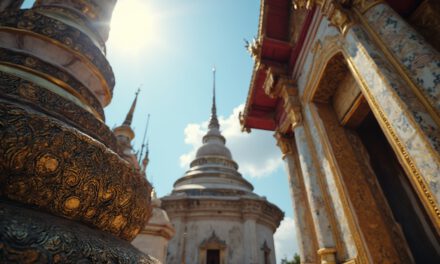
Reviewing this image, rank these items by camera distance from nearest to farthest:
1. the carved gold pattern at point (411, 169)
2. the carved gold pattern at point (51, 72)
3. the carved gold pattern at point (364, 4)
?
1. the carved gold pattern at point (51, 72)
2. the carved gold pattern at point (411, 169)
3. the carved gold pattern at point (364, 4)

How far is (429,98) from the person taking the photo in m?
1.98

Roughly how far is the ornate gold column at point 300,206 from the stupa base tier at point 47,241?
14.8 feet

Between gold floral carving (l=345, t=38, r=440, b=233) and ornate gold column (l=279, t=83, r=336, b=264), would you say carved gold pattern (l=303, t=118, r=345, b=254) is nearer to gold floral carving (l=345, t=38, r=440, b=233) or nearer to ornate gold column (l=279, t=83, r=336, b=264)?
ornate gold column (l=279, t=83, r=336, b=264)

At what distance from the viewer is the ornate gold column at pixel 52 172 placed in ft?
2.53

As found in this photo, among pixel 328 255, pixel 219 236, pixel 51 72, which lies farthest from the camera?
pixel 219 236

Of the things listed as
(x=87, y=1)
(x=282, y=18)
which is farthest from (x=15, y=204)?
(x=282, y=18)

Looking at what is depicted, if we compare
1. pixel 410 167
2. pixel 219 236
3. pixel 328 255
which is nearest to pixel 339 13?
pixel 410 167

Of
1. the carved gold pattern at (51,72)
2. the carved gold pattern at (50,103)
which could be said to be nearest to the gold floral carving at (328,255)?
the carved gold pattern at (50,103)

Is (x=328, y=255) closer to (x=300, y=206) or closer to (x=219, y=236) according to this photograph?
(x=300, y=206)

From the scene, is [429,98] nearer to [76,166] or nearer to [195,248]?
[76,166]

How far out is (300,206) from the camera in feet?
16.3

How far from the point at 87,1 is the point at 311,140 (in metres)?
4.02

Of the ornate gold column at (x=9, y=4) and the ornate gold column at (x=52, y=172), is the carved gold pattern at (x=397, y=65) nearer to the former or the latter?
the ornate gold column at (x=52, y=172)

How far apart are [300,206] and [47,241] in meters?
4.96
